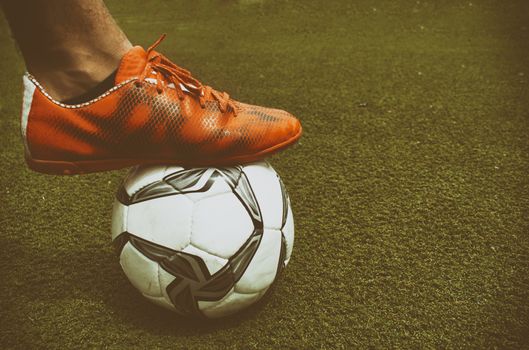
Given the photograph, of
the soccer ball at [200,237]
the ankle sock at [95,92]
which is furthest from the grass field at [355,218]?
the ankle sock at [95,92]

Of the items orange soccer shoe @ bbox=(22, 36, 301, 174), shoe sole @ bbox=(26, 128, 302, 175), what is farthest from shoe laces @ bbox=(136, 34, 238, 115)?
shoe sole @ bbox=(26, 128, 302, 175)

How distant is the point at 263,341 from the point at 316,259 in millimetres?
300

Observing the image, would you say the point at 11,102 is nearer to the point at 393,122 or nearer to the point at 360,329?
the point at 393,122

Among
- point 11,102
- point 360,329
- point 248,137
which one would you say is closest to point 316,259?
point 360,329

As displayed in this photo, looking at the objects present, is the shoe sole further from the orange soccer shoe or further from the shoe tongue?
the shoe tongue

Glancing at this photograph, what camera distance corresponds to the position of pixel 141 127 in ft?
3.35

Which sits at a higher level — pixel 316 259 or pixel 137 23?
pixel 316 259

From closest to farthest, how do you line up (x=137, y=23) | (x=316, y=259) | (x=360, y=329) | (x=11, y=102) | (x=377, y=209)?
(x=360, y=329), (x=316, y=259), (x=377, y=209), (x=11, y=102), (x=137, y=23)

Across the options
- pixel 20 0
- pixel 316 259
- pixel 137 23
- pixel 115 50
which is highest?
pixel 20 0

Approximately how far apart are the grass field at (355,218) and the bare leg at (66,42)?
48 centimetres

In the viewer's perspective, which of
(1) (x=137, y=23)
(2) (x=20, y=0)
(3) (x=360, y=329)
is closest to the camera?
(2) (x=20, y=0)

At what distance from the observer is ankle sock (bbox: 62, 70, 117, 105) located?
1.05 m

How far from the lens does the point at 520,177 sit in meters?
1.56

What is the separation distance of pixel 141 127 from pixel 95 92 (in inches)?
5.7
